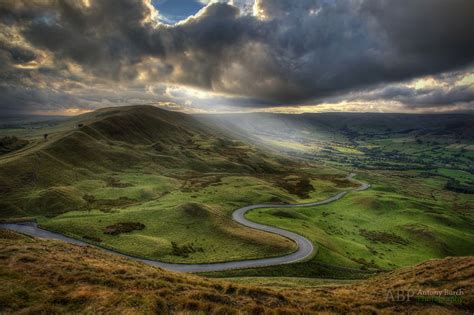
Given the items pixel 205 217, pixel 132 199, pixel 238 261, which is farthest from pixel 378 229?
pixel 132 199

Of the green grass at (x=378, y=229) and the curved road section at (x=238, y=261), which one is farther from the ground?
the curved road section at (x=238, y=261)

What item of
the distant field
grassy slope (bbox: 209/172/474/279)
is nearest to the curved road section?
the distant field

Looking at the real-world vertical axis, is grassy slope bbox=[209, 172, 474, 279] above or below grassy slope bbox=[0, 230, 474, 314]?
below

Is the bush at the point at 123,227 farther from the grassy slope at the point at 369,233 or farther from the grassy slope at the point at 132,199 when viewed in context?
the grassy slope at the point at 369,233

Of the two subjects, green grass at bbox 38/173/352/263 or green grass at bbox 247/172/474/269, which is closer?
green grass at bbox 38/173/352/263

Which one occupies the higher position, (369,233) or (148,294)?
(148,294)

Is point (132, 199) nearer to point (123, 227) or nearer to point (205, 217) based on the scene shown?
point (123, 227)

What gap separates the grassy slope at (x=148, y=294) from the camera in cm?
1969

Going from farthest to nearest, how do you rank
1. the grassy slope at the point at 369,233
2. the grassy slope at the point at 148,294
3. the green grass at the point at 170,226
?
the grassy slope at the point at 369,233
the green grass at the point at 170,226
the grassy slope at the point at 148,294

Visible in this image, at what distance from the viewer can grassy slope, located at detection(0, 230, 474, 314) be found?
19.7 meters

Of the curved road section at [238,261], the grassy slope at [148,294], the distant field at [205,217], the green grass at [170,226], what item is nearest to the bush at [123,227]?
the distant field at [205,217]

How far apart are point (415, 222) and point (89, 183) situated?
5763 inches

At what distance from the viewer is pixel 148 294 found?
2217 centimetres

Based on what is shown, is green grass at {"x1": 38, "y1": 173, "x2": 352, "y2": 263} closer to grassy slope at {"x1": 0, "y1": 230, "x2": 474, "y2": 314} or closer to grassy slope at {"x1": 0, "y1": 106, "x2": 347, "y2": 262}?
grassy slope at {"x1": 0, "y1": 106, "x2": 347, "y2": 262}
